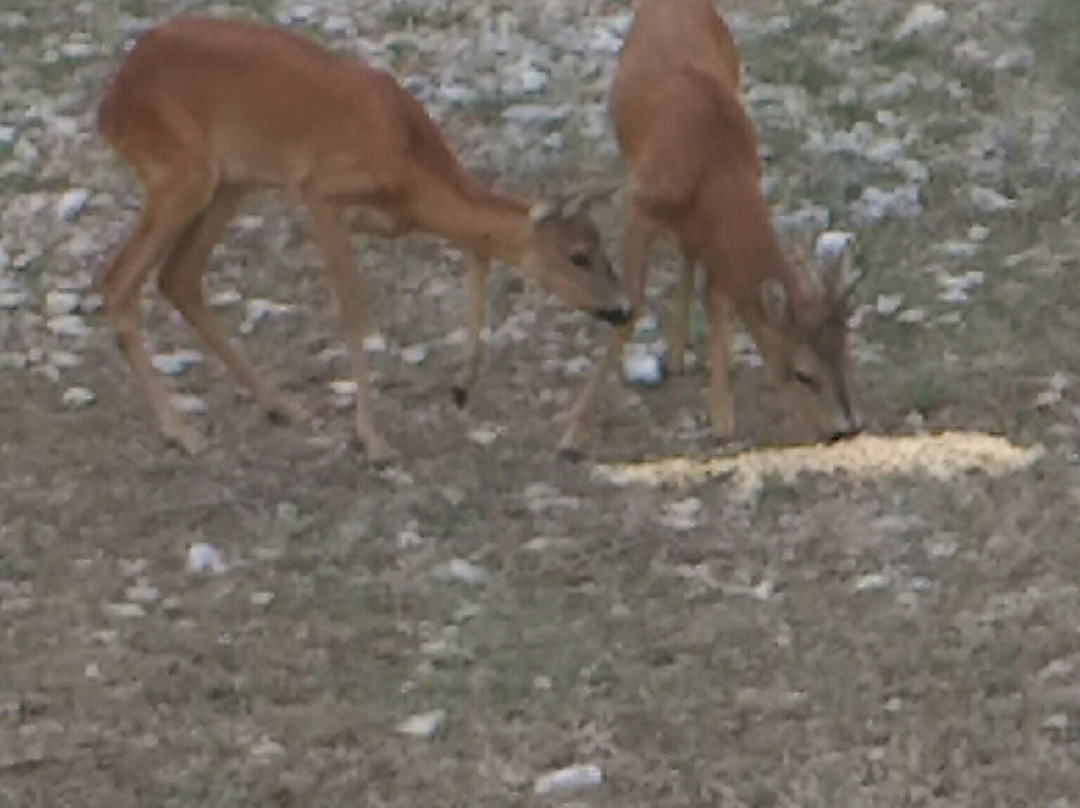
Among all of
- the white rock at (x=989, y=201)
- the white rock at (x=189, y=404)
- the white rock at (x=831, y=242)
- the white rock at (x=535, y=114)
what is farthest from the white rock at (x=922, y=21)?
the white rock at (x=189, y=404)

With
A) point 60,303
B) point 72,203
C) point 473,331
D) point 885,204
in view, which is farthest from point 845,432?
point 72,203

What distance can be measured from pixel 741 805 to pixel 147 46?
11.1ft

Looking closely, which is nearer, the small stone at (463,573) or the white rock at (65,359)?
the small stone at (463,573)

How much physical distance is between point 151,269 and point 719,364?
1.76 m

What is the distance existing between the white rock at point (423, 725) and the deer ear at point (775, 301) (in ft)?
7.53

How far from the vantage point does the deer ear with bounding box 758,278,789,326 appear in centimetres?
777

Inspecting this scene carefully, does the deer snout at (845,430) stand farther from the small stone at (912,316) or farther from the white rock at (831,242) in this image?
the small stone at (912,316)

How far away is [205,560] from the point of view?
6855 millimetres

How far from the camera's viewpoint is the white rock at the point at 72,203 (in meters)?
9.74

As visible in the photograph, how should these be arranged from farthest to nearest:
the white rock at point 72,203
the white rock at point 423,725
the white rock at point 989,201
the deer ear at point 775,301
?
the white rock at point 989,201
the white rock at point 72,203
the deer ear at point 775,301
the white rock at point 423,725

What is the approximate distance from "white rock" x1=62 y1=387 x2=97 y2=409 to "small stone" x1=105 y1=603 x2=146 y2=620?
1558 millimetres

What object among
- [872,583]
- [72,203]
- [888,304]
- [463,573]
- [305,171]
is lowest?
[72,203]

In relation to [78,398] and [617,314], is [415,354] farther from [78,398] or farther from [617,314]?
[78,398]

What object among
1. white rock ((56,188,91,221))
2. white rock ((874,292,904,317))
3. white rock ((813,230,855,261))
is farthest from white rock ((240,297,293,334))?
white rock ((874,292,904,317))
